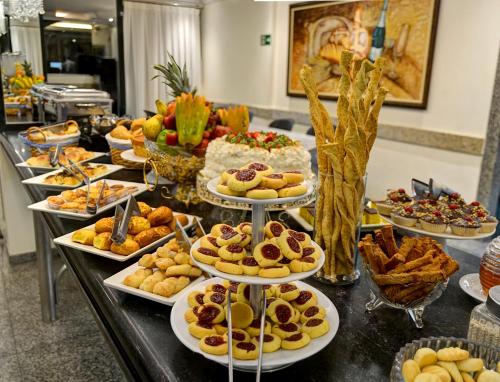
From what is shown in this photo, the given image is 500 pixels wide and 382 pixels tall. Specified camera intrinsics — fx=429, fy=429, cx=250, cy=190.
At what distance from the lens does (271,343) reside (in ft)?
2.16

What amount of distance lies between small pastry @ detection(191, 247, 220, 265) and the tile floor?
1406 mm

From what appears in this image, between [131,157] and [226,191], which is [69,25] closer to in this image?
[131,157]

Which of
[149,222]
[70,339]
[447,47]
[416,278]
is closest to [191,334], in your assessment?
[416,278]

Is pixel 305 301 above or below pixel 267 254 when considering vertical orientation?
below

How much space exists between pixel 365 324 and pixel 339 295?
0.39 feet

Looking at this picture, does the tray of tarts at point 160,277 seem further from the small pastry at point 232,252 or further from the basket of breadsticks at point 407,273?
the basket of breadsticks at point 407,273

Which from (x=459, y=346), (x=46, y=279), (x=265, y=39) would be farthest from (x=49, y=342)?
(x=265, y=39)

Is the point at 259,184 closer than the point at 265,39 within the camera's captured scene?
Yes

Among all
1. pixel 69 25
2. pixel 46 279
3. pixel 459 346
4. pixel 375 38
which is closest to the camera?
pixel 459 346

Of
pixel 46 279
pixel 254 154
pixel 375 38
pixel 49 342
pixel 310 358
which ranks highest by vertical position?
pixel 375 38

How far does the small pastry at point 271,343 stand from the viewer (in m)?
0.65

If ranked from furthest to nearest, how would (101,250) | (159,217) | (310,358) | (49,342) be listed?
1. (49,342)
2. (159,217)
3. (101,250)
4. (310,358)

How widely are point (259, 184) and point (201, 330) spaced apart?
0.25m

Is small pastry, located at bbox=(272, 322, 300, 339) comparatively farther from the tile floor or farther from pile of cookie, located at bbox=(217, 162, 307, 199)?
the tile floor
